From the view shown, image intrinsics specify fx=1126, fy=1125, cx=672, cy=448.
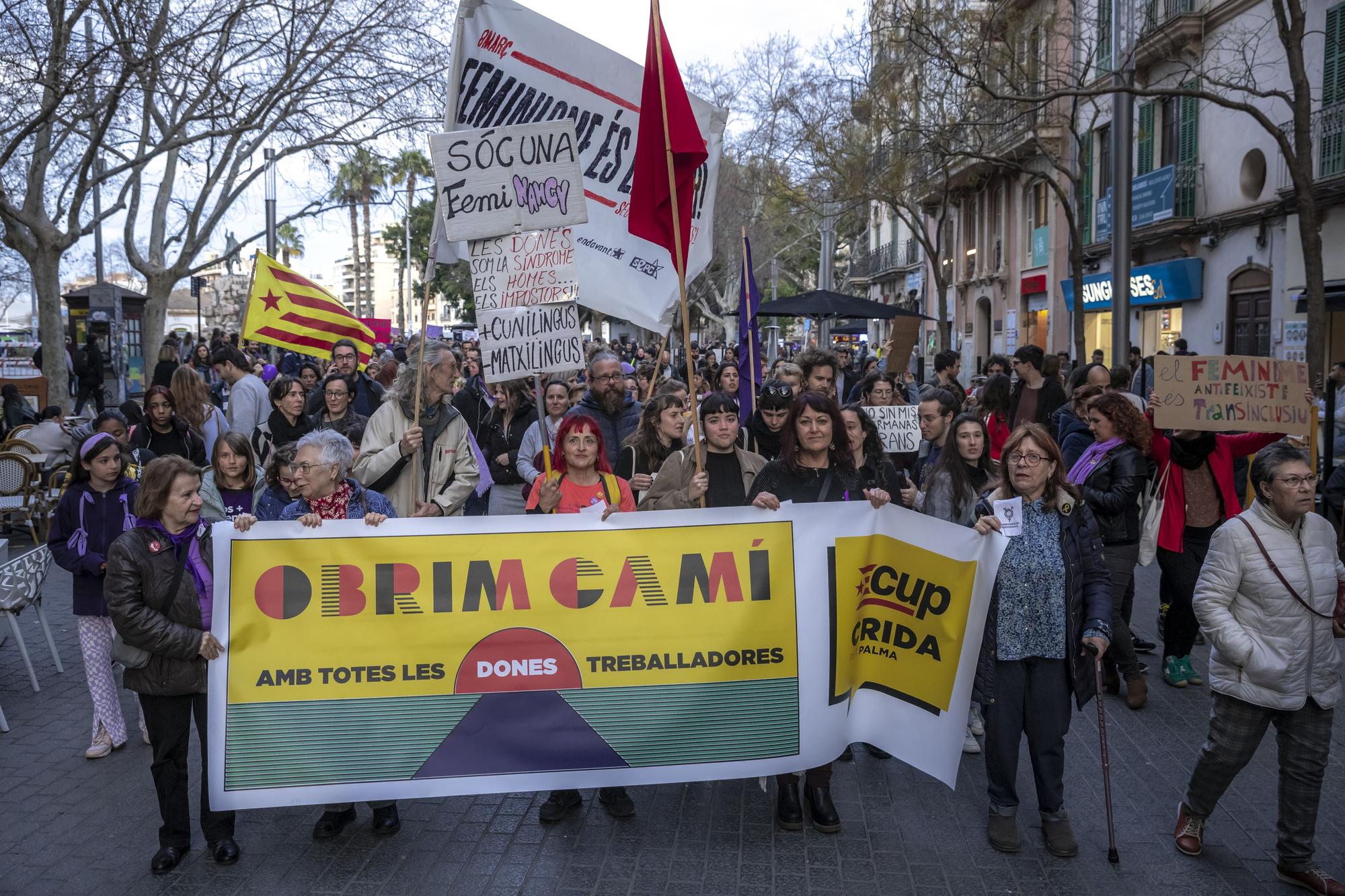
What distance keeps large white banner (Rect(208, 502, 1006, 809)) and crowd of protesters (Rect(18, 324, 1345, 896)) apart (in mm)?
140

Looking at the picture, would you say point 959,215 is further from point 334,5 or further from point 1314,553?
point 1314,553

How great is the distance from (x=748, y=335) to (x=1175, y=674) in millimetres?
4722

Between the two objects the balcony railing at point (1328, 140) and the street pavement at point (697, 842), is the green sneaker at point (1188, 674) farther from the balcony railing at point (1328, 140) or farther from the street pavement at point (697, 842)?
the balcony railing at point (1328, 140)

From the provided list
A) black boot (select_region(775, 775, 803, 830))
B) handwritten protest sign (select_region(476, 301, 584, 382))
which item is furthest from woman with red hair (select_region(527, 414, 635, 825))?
black boot (select_region(775, 775, 803, 830))

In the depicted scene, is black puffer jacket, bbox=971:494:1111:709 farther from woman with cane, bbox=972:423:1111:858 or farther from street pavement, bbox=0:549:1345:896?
street pavement, bbox=0:549:1345:896

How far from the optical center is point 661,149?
6082 millimetres

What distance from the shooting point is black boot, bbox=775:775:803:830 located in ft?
15.9

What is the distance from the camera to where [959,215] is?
40.7 metres

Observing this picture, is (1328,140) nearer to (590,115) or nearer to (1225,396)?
(1225,396)

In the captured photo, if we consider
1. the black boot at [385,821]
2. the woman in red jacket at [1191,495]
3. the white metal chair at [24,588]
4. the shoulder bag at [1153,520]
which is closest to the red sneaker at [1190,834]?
the shoulder bag at [1153,520]

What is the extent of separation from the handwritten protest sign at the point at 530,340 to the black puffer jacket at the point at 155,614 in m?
1.97

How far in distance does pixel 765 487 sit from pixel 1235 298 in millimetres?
18743

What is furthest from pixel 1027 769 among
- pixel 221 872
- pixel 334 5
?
pixel 334 5

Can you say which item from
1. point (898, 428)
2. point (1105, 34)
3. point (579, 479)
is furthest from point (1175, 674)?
point (1105, 34)
